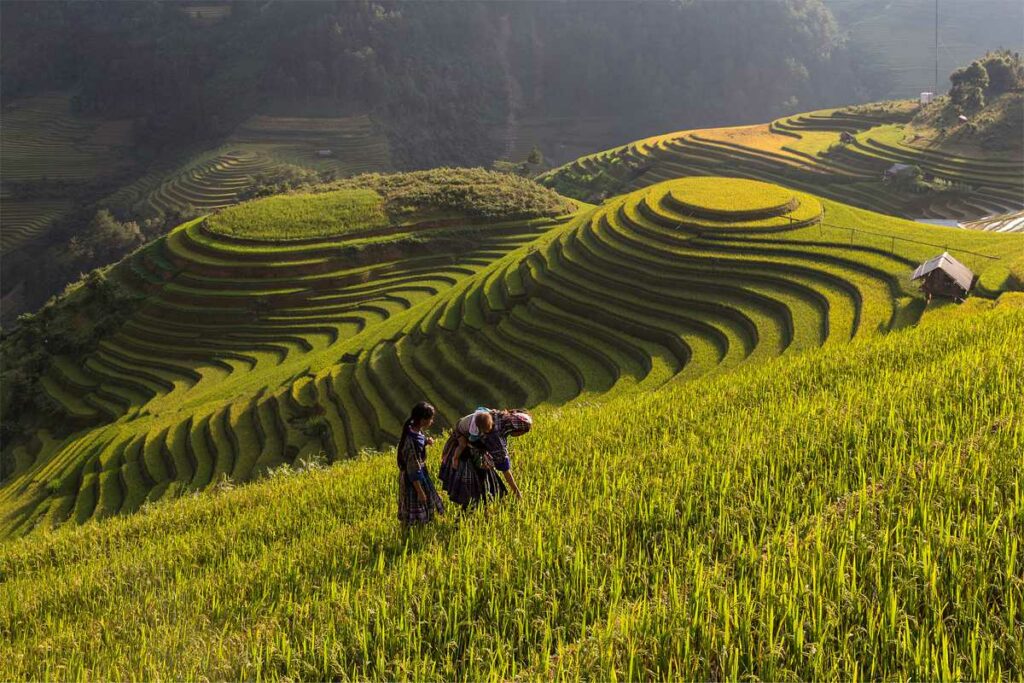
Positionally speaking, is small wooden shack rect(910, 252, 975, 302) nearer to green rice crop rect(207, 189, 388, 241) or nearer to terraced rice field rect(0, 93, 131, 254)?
green rice crop rect(207, 189, 388, 241)

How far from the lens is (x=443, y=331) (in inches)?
1170

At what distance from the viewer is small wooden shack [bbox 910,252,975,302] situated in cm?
1983

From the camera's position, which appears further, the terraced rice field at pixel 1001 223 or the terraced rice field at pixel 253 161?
the terraced rice field at pixel 253 161

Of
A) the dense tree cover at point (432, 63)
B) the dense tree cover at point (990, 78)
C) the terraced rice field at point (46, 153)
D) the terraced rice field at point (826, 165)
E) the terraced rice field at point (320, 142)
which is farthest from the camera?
the dense tree cover at point (432, 63)

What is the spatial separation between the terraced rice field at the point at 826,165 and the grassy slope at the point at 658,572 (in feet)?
172

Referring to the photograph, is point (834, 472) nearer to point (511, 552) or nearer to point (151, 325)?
point (511, 552)

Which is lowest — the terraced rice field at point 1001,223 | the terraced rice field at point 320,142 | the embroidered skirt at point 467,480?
the embroidered skirt at point 467,480

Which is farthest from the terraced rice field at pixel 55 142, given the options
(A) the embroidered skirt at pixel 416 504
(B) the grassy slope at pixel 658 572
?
(A) the embroidered skirt at pixel 416 504

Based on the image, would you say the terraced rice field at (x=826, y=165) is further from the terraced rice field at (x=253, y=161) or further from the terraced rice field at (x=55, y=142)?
the terraced rice field at (x=55, y=142)

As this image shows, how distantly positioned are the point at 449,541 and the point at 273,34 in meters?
149

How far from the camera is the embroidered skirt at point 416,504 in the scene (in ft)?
22.3

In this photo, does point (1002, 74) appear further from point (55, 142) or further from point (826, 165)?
point (55, 142)

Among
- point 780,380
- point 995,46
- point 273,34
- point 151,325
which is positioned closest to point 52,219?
point 273,34

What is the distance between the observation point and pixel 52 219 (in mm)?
91375
